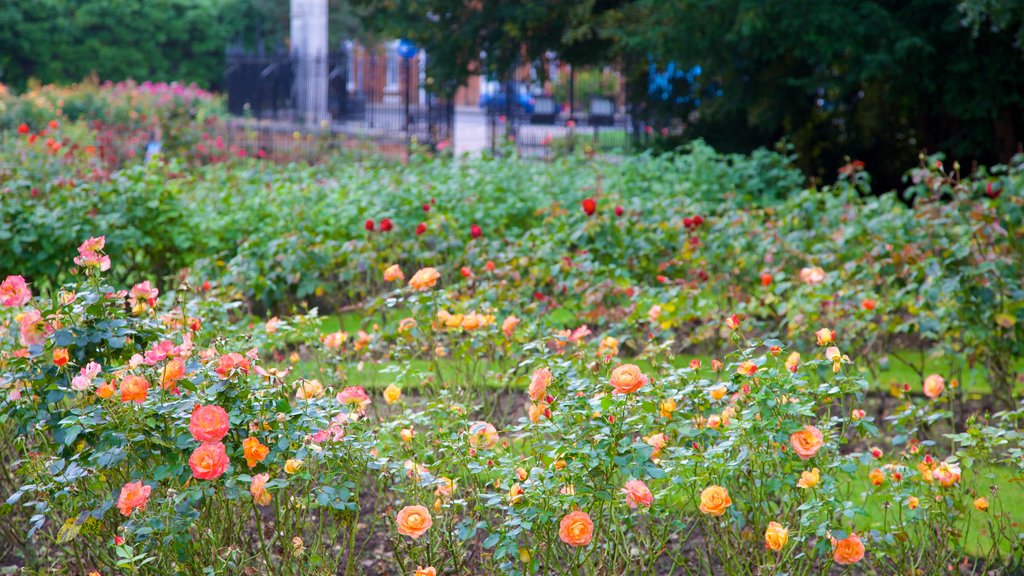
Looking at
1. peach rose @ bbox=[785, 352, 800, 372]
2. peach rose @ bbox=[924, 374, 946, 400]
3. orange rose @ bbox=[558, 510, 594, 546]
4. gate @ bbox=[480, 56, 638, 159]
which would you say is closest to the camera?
orange rose @ bbox=[558, 510, 594, 546]

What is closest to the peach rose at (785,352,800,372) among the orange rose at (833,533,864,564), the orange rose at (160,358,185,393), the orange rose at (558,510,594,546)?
the orange rose at (833,533,864,564)

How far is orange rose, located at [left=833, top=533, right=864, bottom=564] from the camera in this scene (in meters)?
2.08

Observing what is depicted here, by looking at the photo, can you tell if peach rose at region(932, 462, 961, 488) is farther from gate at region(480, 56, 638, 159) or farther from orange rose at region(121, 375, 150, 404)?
gate at region(480, 56, 638, 159)

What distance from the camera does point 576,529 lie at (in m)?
1.93

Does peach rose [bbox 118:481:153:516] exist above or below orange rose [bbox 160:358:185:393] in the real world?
below

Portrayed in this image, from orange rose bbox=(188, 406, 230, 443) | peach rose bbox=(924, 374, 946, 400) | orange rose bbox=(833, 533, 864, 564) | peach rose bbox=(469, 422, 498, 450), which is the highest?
orange rose bbox=(188, 406, 230, 443)

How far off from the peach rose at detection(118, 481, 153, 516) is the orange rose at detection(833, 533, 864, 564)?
135 centimetres

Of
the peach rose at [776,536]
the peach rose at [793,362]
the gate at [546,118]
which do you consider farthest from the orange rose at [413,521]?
the gate at [546,118]

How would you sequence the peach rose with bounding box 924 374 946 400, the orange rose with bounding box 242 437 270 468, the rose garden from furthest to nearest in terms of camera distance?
the peach rose with bounding box 924 374 946 400 → the rose garden → the orange rose with bounding box 242 437 270 468

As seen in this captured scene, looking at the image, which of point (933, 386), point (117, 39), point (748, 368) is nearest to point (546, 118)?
point (933, 386)

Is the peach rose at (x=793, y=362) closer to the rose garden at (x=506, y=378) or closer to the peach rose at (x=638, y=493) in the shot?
the rose garden at (x=506, y=378)

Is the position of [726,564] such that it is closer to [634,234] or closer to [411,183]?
[634,234]

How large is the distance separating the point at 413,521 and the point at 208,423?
1.37ft

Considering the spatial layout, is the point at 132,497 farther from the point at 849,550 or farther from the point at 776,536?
the point at 849,550
